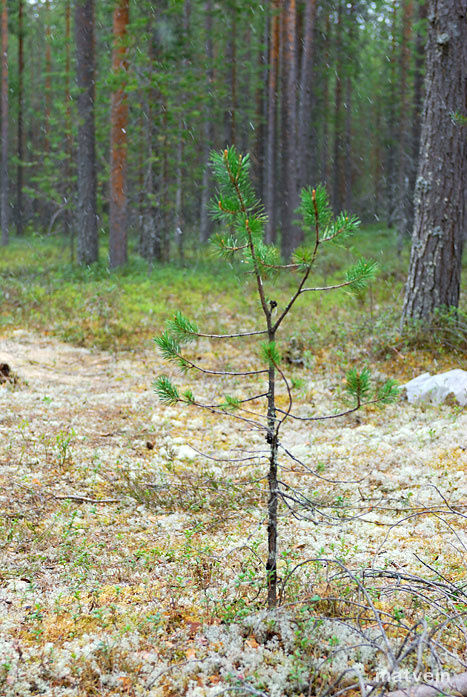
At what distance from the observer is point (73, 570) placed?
3.07 metres

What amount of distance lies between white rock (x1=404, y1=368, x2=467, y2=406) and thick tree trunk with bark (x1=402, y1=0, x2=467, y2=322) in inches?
78.5

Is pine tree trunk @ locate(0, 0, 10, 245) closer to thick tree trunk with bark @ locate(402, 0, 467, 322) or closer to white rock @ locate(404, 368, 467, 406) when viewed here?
thick tree trunk with bark @ locate(402, 0, 467, 322)

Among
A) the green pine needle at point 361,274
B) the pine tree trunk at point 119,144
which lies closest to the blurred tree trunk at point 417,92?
the pine tree trunk at point 119,144

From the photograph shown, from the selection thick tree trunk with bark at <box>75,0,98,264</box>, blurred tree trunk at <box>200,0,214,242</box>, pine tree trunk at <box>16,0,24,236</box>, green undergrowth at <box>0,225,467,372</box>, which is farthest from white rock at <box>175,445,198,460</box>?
pine tree trunk at <box>16,0,24,236</box>

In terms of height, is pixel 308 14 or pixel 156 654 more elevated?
pixel 308 14

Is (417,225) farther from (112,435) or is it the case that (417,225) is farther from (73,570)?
(73,570)

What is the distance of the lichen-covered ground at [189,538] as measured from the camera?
7.87ft

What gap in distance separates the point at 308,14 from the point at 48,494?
67.2 feet

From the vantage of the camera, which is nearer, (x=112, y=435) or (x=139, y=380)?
(x=112, y=435)

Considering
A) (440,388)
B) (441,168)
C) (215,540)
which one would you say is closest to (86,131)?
(441,168)

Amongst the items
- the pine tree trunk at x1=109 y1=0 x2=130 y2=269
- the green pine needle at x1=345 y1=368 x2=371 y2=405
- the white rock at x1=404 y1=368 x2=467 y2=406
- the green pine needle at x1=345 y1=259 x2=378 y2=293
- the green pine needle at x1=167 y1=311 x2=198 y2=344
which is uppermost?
the pine tree trunk at x1=109 y1=0 x2=130 y2=269

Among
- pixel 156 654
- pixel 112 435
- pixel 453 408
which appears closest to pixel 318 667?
pixel 156 654

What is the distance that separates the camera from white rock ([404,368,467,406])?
598 cm

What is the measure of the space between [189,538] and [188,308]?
8.58 m
